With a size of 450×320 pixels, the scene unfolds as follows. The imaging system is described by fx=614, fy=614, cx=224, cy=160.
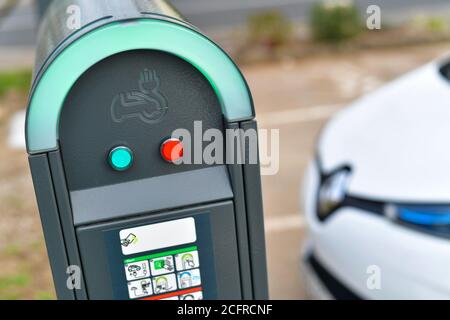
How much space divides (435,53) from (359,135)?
5262 mm

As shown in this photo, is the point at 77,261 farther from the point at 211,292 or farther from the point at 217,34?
the point at 217,34

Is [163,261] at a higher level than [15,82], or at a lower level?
lower

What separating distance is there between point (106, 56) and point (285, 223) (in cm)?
293

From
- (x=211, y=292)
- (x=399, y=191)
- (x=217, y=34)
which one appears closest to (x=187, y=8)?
(x=217, y=34)

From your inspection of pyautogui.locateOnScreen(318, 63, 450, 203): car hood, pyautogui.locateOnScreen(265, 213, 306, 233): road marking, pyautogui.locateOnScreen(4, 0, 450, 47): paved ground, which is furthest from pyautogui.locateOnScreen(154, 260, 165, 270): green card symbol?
pyautogui.locateOnScreen(4, 0, 450, 47): paved ground

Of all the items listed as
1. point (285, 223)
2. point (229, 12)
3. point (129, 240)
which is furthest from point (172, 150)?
point (229, 12)

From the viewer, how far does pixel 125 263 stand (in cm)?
173

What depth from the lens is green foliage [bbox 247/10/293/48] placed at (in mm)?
8273

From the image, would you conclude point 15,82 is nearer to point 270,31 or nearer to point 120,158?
point 270,31

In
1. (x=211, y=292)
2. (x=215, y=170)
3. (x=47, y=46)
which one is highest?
(x=47, y=46)

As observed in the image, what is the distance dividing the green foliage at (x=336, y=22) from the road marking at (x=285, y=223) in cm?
441

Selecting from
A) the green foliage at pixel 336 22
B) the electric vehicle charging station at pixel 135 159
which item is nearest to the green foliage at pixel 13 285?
the electric vehicle charging station at pixel 135 159

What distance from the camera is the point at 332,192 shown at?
9.98 feet

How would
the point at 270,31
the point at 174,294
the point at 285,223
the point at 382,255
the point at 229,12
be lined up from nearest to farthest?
1. the point at 174,294
2. the point at 382,255
3. the point at 285,223
4. the point at 270,31
5. the point at 229,12
